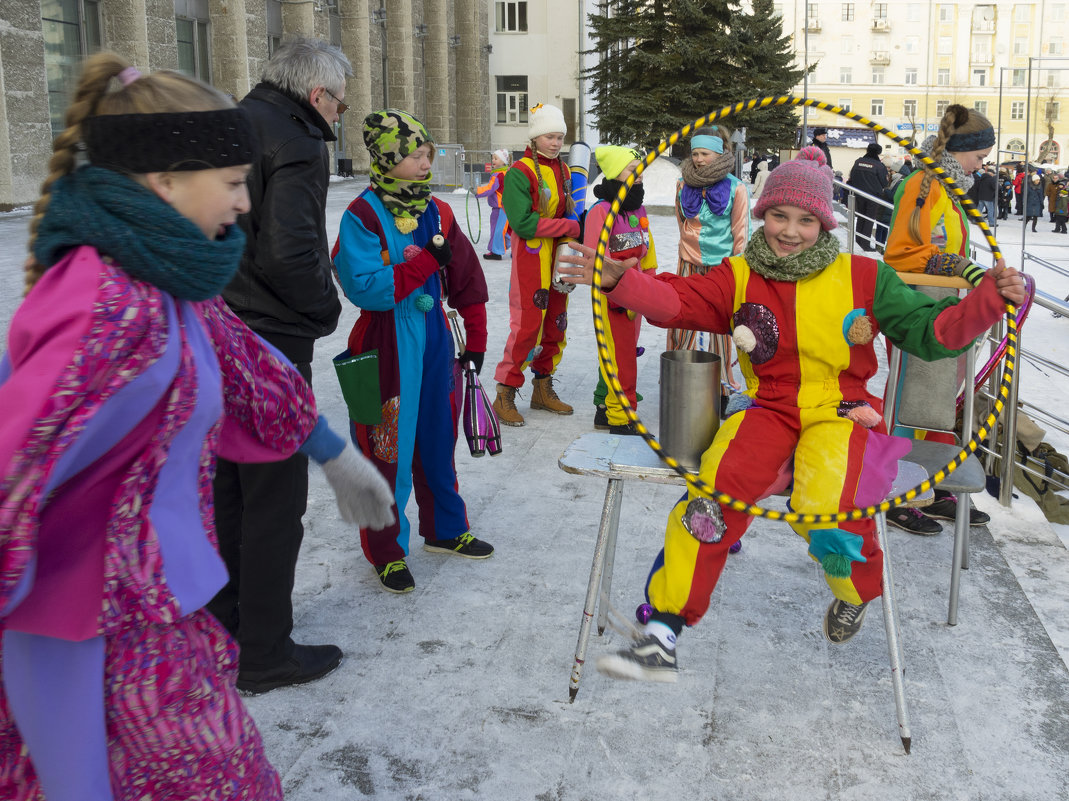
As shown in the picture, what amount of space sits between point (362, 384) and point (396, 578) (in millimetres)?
834

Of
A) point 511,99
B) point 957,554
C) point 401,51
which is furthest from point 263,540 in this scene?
point 511,99

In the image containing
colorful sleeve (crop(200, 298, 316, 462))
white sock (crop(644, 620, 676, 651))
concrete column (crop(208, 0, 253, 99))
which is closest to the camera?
colorful sleeve (crop(200, 298, 316, 462))

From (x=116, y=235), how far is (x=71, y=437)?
353mm

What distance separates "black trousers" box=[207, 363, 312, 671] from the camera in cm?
323

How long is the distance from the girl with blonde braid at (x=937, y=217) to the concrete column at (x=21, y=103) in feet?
55.5

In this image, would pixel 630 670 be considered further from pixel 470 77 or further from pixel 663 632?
pixel 470 77

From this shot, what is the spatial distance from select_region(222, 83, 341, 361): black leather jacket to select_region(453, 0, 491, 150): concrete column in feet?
140

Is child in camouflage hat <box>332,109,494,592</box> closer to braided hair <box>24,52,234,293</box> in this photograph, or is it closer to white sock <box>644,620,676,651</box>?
white sock <box>644,620,676,651</box>

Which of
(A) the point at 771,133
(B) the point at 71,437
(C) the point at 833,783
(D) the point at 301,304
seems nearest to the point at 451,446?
(D) the point at 301,304

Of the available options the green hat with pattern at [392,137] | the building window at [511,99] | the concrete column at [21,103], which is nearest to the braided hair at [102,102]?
the green hat with pattern at [392,137]

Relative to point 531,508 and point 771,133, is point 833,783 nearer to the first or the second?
point 531,508

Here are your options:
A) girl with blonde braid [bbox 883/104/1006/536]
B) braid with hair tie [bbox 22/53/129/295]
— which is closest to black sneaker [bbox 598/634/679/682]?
→ braid with hair tie [bbox 22/53/129/295]

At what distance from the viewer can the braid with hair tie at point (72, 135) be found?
1.69m

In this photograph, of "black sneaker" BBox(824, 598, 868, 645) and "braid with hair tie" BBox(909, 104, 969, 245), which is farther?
"braid with hair tie" BBox(909, 104, 969, 245)
